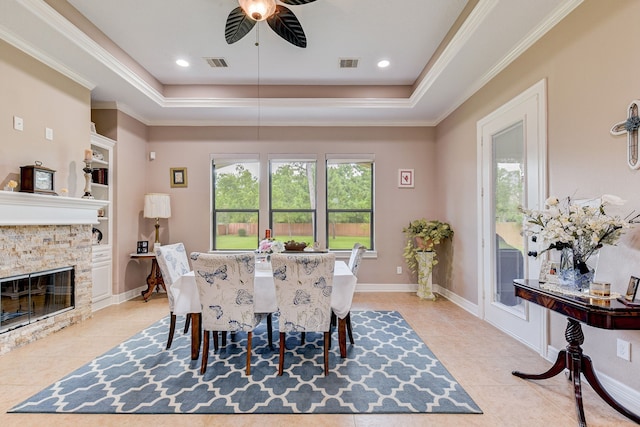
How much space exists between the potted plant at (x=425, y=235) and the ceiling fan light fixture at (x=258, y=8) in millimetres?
3437

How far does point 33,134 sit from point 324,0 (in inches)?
129

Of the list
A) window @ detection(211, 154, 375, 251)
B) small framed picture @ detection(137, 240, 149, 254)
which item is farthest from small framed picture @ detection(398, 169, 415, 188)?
small framed picture @ detection(137, 240, 149, 254)

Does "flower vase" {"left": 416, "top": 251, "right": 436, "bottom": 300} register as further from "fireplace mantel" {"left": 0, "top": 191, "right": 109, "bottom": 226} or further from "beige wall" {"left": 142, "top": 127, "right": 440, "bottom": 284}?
"fireplace mantel" {"left": 0, "top": 191, "right": 109, "bottom": 226}

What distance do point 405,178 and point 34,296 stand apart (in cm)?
509

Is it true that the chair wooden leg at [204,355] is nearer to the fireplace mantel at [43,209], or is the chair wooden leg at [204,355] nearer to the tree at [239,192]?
the fireplace mantel at [43,209]

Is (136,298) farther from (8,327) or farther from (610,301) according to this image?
(610,301)

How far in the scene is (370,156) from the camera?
498 centimetres

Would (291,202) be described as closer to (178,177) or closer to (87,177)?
(178,177)

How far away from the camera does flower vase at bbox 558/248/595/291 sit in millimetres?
1911

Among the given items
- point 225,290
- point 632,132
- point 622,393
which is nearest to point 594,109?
point 632,132

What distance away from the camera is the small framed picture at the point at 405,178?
498cm

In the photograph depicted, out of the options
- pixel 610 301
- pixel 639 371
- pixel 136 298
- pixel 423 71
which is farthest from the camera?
pixel 136 298

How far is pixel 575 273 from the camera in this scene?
1.93 metres

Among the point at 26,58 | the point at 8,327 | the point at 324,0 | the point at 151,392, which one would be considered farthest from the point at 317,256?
the point at 26,58
